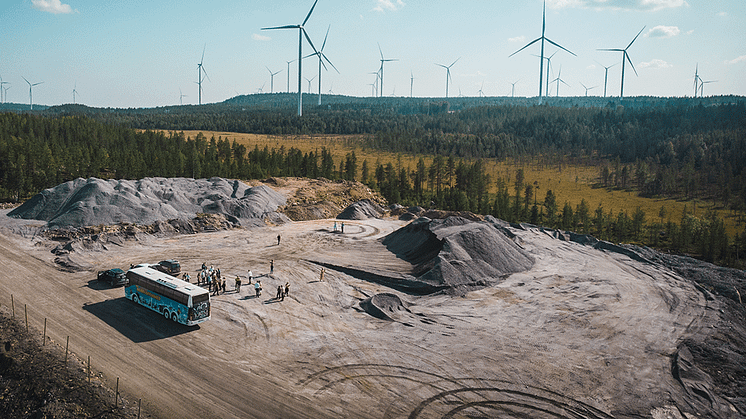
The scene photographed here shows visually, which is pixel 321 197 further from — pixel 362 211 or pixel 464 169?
pixel 464 169

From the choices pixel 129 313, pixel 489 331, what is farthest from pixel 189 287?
pixel 489 331

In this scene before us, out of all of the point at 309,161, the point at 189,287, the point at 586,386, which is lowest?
the point at 586,386

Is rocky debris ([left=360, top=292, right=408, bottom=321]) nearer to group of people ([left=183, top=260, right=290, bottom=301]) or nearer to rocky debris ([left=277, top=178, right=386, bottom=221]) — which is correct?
group of people ([left=183, top=260, right=290, bottom=301])

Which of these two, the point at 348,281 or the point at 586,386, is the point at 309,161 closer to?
the point at 348,281

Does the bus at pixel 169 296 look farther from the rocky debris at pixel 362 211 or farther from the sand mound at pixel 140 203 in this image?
the rocky debris at pixel 362 211

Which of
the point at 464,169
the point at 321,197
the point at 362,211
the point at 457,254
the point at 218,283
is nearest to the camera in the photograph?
the point at 218,283

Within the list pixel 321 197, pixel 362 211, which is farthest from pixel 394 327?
pixel 321 197

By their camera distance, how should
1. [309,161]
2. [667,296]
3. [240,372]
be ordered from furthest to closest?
[309,161], [667,296], [240,372]

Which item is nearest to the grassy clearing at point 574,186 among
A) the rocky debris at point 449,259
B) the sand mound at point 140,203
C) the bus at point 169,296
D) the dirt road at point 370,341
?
the rocky debris at point 449,259
